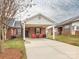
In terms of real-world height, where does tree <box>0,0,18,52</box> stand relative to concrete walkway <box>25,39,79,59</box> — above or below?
above

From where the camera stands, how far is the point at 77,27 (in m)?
45.6

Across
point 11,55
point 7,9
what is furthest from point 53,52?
point 7,9

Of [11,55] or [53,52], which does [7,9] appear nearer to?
[11,55]

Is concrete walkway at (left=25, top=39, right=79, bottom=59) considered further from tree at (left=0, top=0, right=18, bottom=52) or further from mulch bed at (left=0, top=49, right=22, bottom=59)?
tree at (left=0, top=0, right=18, bottom=52)

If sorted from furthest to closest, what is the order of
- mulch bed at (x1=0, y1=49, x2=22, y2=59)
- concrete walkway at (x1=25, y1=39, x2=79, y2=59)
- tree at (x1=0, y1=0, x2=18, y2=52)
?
tree at (x1=0, y1=0, x2=18, y2=52)
concrete walkway at (x1=25, y1=39, x2=79, y2=59)
mulch bed at (x1=0, y1=49, x2=22, y2=59)

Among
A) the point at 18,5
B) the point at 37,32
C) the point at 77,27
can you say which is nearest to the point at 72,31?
the point at 77,27

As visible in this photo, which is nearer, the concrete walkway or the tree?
the concrete walkway

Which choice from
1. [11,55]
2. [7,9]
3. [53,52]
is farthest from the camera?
[53,52]

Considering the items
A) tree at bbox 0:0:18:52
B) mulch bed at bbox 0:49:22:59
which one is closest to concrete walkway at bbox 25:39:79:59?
mulch bed at bbox 0:49:22:59

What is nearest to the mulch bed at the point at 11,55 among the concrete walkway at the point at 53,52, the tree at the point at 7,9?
the concrete walkway at the point at 53,52

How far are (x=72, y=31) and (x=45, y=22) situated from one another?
26.8ft

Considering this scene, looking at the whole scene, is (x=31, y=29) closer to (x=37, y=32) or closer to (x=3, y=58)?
(x=37, y=32)

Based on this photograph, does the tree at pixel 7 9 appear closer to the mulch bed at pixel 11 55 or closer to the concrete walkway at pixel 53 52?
the mulch bed at pixel 11 55

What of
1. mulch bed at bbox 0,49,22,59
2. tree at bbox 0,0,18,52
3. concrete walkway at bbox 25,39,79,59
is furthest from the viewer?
tree at bbox 0,0,18,52
